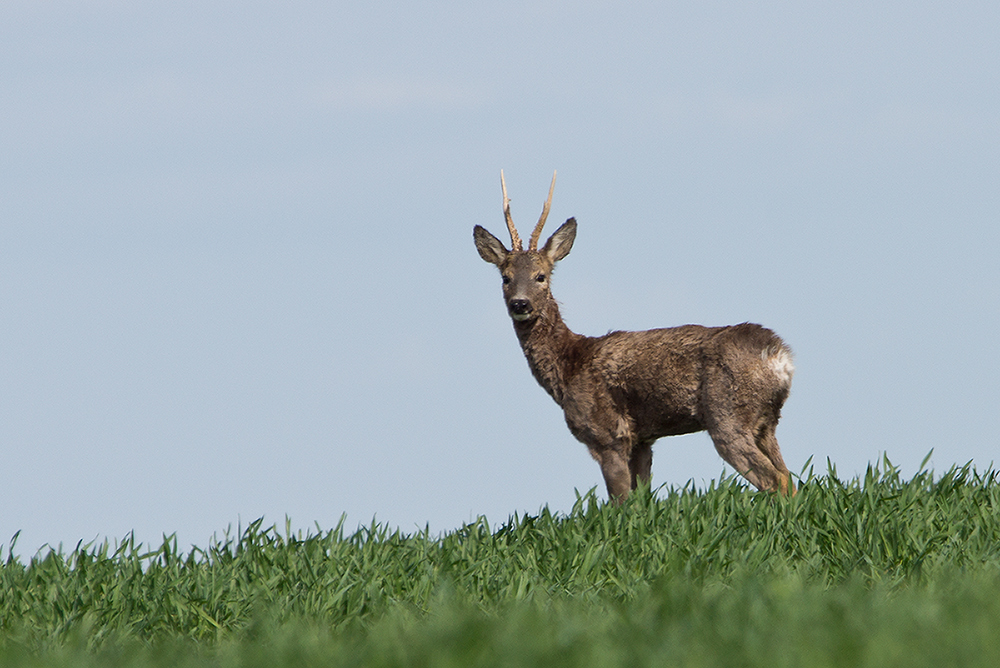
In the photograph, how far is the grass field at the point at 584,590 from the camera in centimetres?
440

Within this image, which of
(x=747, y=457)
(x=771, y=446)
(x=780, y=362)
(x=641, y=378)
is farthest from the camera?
(x=641, y=378)

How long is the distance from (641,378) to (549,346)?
1215mm

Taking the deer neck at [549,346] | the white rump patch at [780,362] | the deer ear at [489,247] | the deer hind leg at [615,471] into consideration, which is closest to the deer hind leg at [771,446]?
the white rump patch at [780,362]

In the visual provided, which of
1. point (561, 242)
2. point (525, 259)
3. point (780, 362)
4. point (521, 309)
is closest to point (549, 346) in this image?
point (521, 309)

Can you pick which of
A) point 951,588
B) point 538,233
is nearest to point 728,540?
Result: point 951,588

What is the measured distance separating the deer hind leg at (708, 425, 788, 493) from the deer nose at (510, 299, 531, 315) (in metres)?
2.25

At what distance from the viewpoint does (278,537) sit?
30.5 ft

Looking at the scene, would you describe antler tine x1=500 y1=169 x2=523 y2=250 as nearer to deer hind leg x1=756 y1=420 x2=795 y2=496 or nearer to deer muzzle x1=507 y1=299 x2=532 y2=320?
deer muzzle x1=507 y1=299 x2=532 y2=320

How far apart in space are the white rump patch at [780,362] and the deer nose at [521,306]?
7.82 feet

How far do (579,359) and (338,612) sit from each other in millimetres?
4957

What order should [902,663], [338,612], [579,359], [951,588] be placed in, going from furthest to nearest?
[579,359]
[338,612]
[951,588]
[902,663]

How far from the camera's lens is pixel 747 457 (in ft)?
34.6

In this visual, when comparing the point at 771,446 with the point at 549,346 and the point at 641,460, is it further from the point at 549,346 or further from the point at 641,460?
the point at 549,346

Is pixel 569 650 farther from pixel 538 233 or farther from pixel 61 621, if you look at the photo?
pixel 538 233
